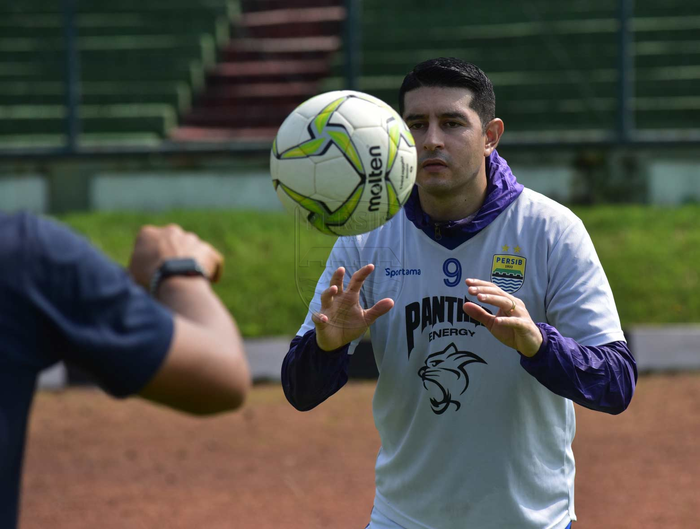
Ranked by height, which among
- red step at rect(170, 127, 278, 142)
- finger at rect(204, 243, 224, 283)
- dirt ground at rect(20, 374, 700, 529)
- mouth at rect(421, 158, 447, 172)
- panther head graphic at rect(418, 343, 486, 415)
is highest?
mouth at rect(421, 158, 447, 172)

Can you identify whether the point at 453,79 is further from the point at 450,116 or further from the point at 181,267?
the point at 181,267

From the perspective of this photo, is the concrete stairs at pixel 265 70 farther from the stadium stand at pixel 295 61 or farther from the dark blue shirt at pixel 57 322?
the dark blue shirt at pixel 57 322

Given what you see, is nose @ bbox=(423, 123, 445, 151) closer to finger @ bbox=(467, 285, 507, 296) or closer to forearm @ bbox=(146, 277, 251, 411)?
finger @ bbox=(467, 285, 507, 296)

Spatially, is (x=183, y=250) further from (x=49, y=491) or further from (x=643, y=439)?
(x=643, y=439)

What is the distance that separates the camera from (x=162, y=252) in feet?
6.85

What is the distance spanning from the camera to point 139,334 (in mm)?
1869

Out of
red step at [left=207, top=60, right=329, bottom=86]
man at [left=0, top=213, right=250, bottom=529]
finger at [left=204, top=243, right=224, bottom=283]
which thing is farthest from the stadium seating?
man at [left=0, top=213, right=250, bottom=529]

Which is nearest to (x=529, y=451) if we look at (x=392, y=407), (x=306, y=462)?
(x=392, y=407)

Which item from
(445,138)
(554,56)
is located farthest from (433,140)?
(554,56)

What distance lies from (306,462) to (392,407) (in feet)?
11.9

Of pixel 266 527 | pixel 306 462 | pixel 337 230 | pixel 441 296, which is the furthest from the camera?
pixel 306 462

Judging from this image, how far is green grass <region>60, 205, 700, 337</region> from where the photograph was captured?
9867mm

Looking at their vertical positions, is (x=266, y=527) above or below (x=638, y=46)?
below

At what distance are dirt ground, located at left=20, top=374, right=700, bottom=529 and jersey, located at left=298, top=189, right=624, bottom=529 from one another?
8.28ft
